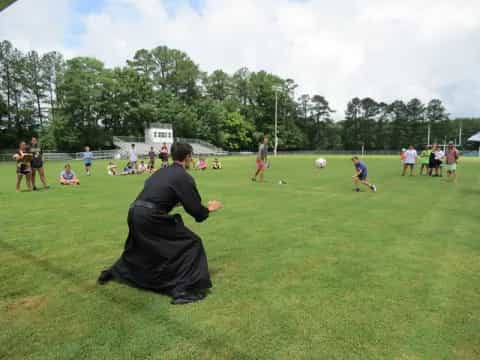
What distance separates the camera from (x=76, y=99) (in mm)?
52031

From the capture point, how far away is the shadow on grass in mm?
2926

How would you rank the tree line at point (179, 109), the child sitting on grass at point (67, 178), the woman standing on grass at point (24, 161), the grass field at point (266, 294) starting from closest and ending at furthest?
the grass field at point (266, 294) → the woman standing on grass at point (24, 161) → the child sitting on grass at point (67, 178) → the tree line at point (179, 109)

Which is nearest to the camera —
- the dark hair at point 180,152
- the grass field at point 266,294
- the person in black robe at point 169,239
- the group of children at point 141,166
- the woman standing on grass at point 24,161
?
the grass field at point 266,294

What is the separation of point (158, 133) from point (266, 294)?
58991 millimetres

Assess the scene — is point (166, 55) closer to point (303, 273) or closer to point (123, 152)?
point (123, 152)

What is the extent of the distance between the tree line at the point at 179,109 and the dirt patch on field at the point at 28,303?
54.5 m

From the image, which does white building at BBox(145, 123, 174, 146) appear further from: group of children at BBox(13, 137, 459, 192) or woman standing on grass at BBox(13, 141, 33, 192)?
woman standing on grass at BBox(13, 141, 33, 192)

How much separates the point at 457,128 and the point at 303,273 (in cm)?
12014

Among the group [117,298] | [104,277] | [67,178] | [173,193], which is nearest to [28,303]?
[104,277]

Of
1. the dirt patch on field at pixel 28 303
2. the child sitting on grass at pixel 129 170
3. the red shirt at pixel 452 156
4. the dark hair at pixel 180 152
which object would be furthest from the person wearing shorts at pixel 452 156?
the child sitting on grass at pixel 129 170

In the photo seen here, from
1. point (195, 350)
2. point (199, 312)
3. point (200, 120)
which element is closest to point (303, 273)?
point (199, 312)

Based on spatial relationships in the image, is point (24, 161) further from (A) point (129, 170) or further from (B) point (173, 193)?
(B) point (173, 193)

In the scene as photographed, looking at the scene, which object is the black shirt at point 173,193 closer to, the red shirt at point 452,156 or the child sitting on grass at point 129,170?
the red shirt at point 452,156

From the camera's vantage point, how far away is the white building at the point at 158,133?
193 feet
